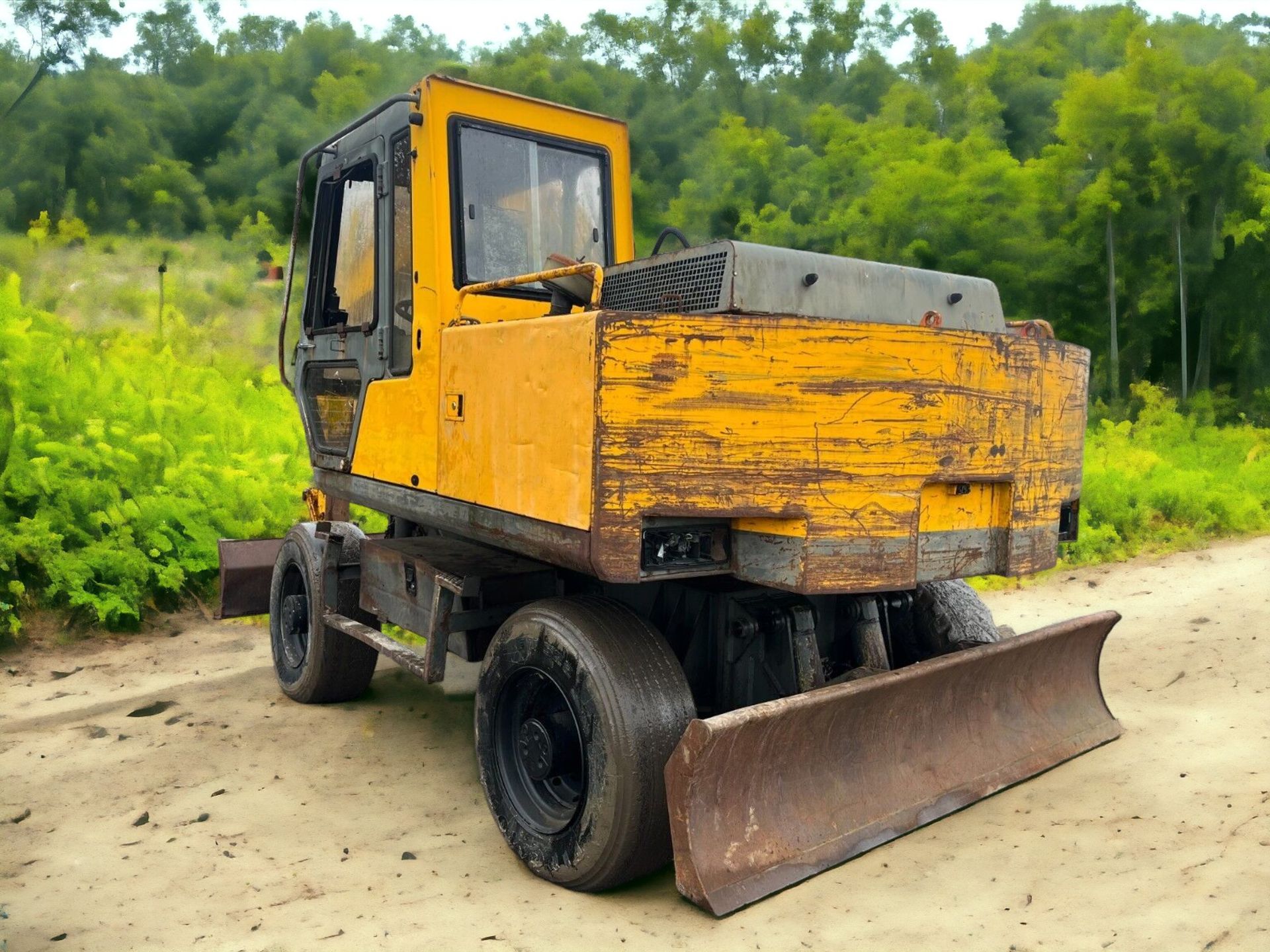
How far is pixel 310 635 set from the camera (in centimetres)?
524

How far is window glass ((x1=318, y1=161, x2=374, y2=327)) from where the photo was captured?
4.61 meters

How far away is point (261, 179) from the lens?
31109mm

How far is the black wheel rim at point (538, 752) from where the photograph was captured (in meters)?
3.46

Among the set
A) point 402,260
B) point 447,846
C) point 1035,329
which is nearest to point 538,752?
point 447,846

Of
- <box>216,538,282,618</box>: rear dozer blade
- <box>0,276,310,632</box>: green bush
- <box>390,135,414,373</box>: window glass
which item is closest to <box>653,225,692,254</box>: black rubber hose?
<box>390,135,414,373</box>: window glass

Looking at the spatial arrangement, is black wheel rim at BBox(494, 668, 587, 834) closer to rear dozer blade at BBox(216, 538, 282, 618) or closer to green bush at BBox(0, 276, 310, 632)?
rear dozer blade at BBox(216, 538, 282, 618)

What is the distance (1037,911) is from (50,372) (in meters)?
7.35

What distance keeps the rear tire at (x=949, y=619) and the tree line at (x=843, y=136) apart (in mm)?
3951

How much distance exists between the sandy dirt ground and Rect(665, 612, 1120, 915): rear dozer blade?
10 centimetres

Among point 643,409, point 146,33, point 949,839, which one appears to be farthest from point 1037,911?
point 146,33

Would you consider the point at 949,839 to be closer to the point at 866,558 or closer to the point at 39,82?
the point at 866,558

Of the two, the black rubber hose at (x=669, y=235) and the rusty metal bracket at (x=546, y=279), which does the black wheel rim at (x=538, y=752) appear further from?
the black rubber hose at (x=669, y=235)

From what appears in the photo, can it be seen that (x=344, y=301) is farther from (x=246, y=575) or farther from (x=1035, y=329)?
(x=1035, y=329)

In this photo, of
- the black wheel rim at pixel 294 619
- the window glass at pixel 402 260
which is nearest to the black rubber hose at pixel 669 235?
the window glass at pixel 402 260
